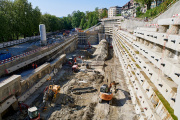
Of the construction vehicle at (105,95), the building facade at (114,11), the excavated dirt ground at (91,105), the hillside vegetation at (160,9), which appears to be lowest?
the excavated dirt ground at (91,105)

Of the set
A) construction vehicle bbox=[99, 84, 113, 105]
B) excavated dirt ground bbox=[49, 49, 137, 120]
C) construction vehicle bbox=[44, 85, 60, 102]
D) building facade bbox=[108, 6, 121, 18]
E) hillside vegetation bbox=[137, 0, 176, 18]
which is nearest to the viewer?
excavated dirt ground bbox=[49, 49, 137, 120]

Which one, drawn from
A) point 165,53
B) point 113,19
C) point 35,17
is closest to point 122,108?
point 165,53

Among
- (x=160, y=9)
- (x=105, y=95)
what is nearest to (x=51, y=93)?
(x=105, y=95)

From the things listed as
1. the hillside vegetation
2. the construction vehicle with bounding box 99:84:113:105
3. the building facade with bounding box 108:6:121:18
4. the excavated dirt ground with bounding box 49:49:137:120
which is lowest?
the excavated dirt ground with bounding box 49:49:137:120

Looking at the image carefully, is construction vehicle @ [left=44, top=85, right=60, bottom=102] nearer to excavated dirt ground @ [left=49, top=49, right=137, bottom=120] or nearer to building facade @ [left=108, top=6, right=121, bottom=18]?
excavated dirt ground @ [left=49, top=49, right=137, bottom=120]

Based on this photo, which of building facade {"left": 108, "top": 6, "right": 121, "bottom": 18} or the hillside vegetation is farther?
building facade {"left": 108, "top": 6, "right": 121, "bottom": 18}

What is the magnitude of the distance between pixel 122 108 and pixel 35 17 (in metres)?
41.4

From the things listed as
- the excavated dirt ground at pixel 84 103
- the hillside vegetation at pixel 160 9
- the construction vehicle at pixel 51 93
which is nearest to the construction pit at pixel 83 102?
the excavated dirt ground at pixel 84 103

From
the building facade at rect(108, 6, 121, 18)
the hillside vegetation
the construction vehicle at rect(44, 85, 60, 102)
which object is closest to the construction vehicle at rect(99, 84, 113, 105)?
the construction vehicle at rect(44, 85, 60, 102)

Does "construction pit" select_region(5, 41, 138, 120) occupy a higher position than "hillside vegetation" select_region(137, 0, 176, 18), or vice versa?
"hillside vegetation" select_region(137, 0, 176, 18)

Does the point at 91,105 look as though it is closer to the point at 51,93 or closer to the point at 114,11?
the point at 51,93

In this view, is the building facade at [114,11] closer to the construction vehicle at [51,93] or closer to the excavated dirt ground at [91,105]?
the excavated dirt ground at [91,105]

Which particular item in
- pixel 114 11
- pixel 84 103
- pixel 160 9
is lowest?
pixel 84 103

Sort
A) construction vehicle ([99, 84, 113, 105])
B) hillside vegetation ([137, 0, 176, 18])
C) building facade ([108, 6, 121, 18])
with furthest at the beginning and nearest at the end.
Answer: building facade ([108, 6, 121, 18]) → hillside vegetation ([137, 0, 176, 18]) → construction vehicle ([99, 84, 113, 105])
